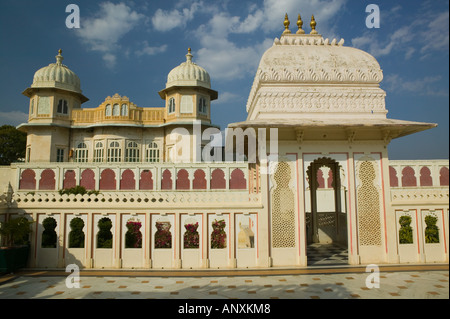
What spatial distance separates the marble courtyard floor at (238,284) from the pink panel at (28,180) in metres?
19.2

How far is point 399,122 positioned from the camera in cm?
827

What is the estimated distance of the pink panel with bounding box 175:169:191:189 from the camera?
81.5 feet

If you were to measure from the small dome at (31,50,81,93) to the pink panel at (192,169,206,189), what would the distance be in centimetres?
1340

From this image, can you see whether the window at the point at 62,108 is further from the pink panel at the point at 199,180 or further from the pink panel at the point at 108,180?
the pink panel at the point at 199,180

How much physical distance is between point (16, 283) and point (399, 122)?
1031cm

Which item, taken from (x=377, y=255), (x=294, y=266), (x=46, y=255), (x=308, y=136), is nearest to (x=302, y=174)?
(x=308, y=136)

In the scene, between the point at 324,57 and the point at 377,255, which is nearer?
the point at 377,255

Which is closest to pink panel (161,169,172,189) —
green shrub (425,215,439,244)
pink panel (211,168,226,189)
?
pink panel (211,168,226,189)

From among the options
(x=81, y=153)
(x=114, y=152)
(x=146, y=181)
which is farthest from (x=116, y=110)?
(x=146, y=181)

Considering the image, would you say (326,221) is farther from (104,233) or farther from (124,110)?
(124,110)

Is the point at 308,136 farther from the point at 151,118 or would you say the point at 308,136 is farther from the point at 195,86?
the point at 151,118

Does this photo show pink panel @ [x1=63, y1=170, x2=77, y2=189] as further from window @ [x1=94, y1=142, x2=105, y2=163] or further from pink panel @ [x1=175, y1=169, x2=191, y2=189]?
pink panel @ [x1=175, y1=169, x2=191, y2=189]

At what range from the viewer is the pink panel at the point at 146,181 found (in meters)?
24.6

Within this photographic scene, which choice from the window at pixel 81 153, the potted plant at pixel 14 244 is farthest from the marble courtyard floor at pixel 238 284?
the window at pixel 81 153
